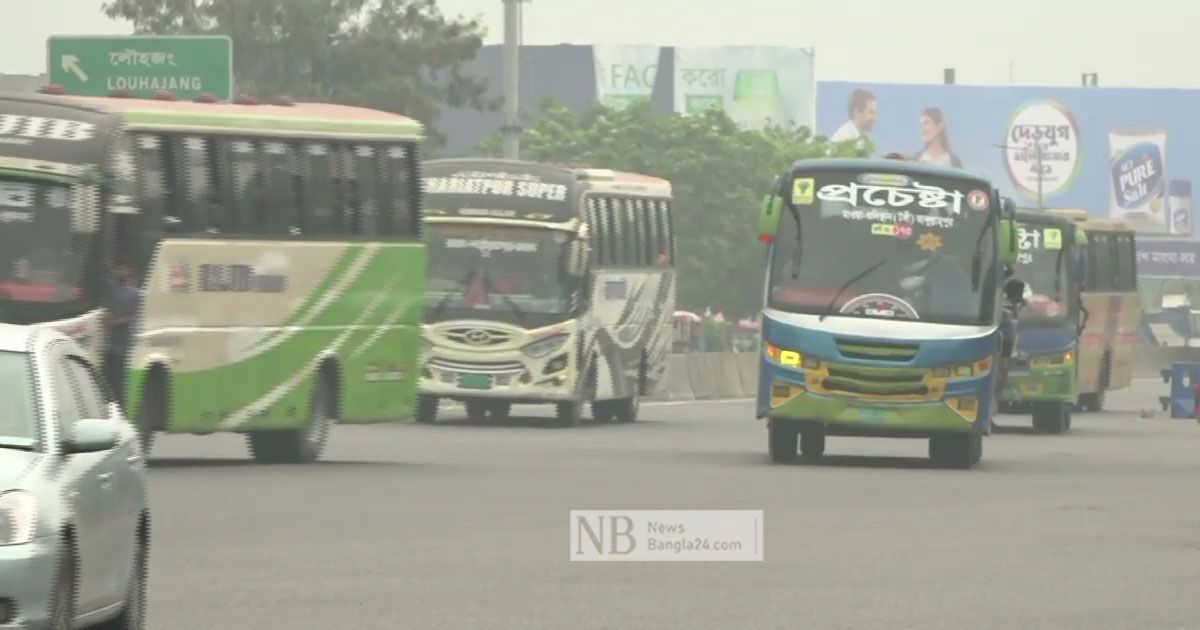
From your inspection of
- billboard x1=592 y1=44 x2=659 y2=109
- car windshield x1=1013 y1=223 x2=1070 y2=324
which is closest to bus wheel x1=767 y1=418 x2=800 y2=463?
car windshield x1=1013 y1=223 x2=1070 y2=324

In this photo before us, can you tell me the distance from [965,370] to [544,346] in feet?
36.1

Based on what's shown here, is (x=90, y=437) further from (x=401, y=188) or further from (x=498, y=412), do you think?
(x=498, y=412)

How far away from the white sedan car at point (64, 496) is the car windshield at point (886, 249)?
16.5 meters

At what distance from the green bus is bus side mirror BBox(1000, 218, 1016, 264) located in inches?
209

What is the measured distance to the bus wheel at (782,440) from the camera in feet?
98.7

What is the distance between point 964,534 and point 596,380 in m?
21.3

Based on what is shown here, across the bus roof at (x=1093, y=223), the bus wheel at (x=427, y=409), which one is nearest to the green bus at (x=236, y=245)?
the bus wheel at (x=427, y=409)

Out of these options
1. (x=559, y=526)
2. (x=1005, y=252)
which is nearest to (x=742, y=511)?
(x=559, y=526)

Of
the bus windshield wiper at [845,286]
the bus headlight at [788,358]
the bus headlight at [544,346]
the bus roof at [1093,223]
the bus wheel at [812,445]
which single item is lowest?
the bus headlight at [544,346]

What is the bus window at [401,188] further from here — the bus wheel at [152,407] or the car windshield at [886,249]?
the bus wheel at [152,407]

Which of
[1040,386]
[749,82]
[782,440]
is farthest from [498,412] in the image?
[749,82]

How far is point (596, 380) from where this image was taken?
41.8 m

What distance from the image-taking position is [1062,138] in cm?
18275

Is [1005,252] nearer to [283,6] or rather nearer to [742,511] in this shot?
[742,511]
